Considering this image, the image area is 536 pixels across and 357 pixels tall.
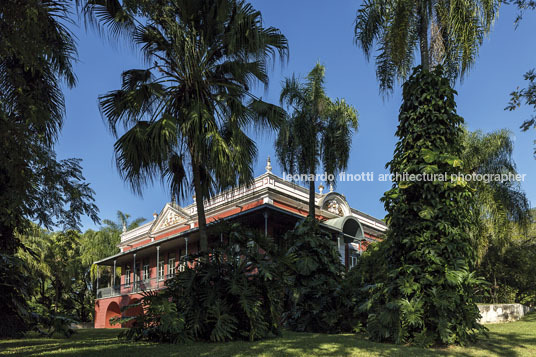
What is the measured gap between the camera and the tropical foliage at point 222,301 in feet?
26.2

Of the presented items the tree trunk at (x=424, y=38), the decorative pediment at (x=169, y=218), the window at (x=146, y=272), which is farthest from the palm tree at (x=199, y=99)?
the window at (x=146, y=272)

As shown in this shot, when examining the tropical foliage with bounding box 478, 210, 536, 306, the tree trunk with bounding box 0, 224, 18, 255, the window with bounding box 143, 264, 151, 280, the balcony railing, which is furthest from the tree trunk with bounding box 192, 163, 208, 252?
the window with bounding box 143, 264, 151, 280

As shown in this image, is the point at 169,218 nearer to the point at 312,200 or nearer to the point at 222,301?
the point at 312,200

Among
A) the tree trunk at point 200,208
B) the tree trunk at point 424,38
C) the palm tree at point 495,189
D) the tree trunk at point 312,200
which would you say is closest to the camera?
the tree trunk at point 424,38

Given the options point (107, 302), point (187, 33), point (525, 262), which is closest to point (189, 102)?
point (187, 33)

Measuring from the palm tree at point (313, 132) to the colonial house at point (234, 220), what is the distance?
9.68 ft

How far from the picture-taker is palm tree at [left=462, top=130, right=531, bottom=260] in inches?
750

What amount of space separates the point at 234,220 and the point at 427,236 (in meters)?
13.3

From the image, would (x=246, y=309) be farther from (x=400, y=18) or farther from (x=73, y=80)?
(x=400, y=18)

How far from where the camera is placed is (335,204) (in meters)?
26.1

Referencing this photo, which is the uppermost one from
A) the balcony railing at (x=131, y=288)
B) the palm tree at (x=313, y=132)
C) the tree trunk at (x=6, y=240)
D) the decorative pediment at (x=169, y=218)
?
the palm tree at (x=313, y=132)

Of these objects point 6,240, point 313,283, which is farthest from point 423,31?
point 6,240

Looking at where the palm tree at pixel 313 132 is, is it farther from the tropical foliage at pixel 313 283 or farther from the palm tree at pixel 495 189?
the palm tree at pixel 495 189

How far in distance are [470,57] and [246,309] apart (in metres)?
→ 7.66
